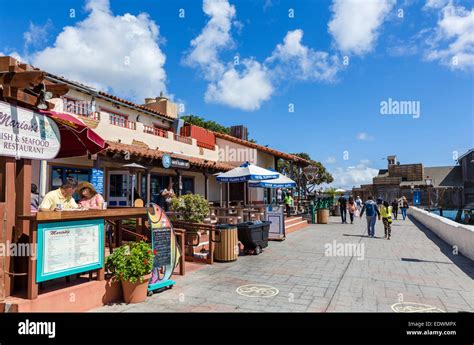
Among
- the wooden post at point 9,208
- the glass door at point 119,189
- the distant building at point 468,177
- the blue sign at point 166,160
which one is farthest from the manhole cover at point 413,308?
the distant building at point 468,177

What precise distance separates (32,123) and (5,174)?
2.49 feet

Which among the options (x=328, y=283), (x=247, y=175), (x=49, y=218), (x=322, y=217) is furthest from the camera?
(x=322, y=217)

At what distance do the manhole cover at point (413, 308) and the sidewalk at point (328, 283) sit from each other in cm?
1

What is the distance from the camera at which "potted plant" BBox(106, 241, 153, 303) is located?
4574mm

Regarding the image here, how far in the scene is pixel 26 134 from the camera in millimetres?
4156

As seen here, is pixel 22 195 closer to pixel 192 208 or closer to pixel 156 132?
pixel 192 208

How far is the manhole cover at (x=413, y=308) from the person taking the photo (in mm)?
4594

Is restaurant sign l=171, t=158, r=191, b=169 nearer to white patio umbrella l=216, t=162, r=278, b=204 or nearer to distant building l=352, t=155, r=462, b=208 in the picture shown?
white patio umbrella l=216, t=162, r=278, b=204

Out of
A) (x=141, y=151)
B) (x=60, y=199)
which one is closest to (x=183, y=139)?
(x=141, y=151)

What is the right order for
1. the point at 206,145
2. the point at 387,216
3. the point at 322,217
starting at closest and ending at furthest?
the point at 387,216, the point at 322,217, the point at 206,145

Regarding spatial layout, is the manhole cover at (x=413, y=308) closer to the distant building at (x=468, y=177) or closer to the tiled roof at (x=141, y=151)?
the tiled roof at (x=141, y=151)

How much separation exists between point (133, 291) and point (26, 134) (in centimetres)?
261
